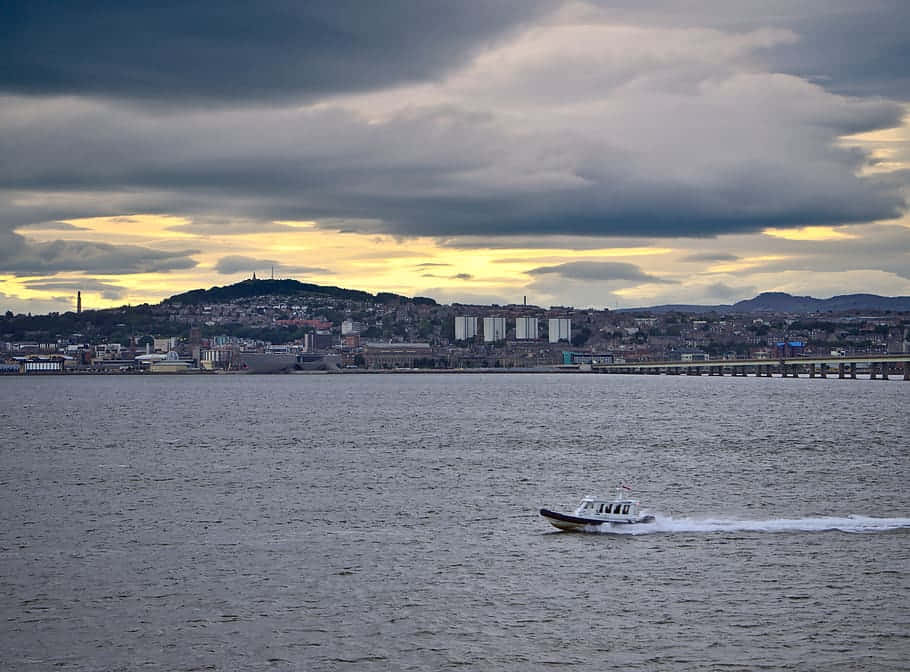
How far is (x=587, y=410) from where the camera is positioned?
132m

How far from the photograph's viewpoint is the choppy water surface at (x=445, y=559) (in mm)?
28719

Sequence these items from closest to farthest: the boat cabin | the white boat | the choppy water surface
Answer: the choppy water surface < the white boat < the boat cabin

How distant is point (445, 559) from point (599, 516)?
7.69 m

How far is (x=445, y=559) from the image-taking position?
3866 centimetres

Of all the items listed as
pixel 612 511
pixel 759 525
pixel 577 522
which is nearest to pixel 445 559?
pixel 577 522

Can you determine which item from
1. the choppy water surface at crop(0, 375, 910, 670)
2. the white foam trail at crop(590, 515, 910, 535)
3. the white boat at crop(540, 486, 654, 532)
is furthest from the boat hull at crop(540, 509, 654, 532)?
the choppy water surface at crop(0, 375, 910, 670)

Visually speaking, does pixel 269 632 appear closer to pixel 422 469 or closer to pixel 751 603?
pixel 751 603

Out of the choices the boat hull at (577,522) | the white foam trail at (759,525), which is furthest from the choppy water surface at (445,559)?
the boat hull at (577,522)

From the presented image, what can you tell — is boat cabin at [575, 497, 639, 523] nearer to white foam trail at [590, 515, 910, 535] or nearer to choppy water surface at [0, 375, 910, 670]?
white foam trail at [590, 515, 910, 535]

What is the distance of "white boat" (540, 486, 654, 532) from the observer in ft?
143

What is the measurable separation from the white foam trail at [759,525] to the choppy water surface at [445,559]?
0.52 feet

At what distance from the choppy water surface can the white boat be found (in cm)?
70

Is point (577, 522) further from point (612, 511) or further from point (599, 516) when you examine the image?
point (612, 511)

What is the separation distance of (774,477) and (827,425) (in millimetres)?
43336
